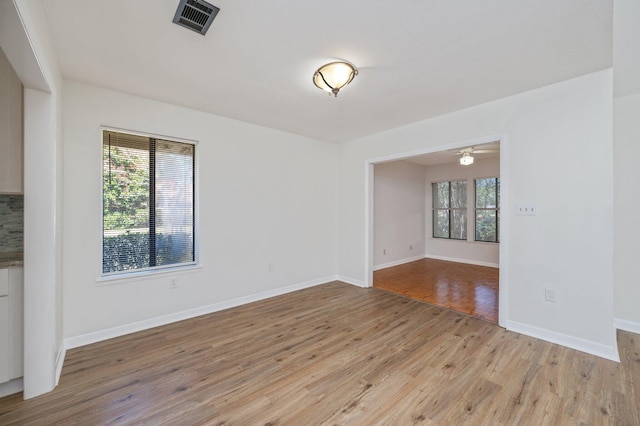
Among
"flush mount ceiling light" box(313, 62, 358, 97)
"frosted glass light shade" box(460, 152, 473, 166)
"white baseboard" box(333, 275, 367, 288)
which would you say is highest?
"flush mount ceiling light" box(313, 62, 358, 97)

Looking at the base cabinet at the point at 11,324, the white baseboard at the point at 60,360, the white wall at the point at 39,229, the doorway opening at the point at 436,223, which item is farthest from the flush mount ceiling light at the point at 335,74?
the white baseboard at the point at 60,360

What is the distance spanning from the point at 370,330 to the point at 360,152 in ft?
9.60

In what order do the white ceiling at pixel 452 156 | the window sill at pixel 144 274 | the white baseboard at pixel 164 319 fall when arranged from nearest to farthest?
the white baseboard at pixel 164 319, the window sill at pixel 144 274, the white ceiling at pixel 452 156

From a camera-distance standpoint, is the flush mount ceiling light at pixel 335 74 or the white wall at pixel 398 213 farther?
the white wall at pixel 398 213

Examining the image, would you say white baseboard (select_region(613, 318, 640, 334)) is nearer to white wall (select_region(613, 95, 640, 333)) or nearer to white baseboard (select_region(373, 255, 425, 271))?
white wall (select_region(613, 95, 640, 333))

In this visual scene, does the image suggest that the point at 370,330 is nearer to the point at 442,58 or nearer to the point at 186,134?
the point at 442,58

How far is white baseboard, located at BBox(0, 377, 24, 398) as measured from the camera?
190cm

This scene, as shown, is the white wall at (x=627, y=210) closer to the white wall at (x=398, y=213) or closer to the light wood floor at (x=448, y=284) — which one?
the light wood floor at (x=448, y=284)

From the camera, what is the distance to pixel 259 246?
3.92 m

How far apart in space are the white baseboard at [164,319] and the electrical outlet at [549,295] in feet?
10.4

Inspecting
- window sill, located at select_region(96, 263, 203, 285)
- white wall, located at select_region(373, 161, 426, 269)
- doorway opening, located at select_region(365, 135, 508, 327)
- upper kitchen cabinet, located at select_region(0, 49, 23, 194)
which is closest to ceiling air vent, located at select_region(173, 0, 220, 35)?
upper kitchen cabinet, located at select_region(0, 49, 23, 194)

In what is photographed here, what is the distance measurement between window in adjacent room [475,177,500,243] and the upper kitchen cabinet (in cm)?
763

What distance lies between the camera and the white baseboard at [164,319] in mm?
2615

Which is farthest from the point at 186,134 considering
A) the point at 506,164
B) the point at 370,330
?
the point at 506,164
